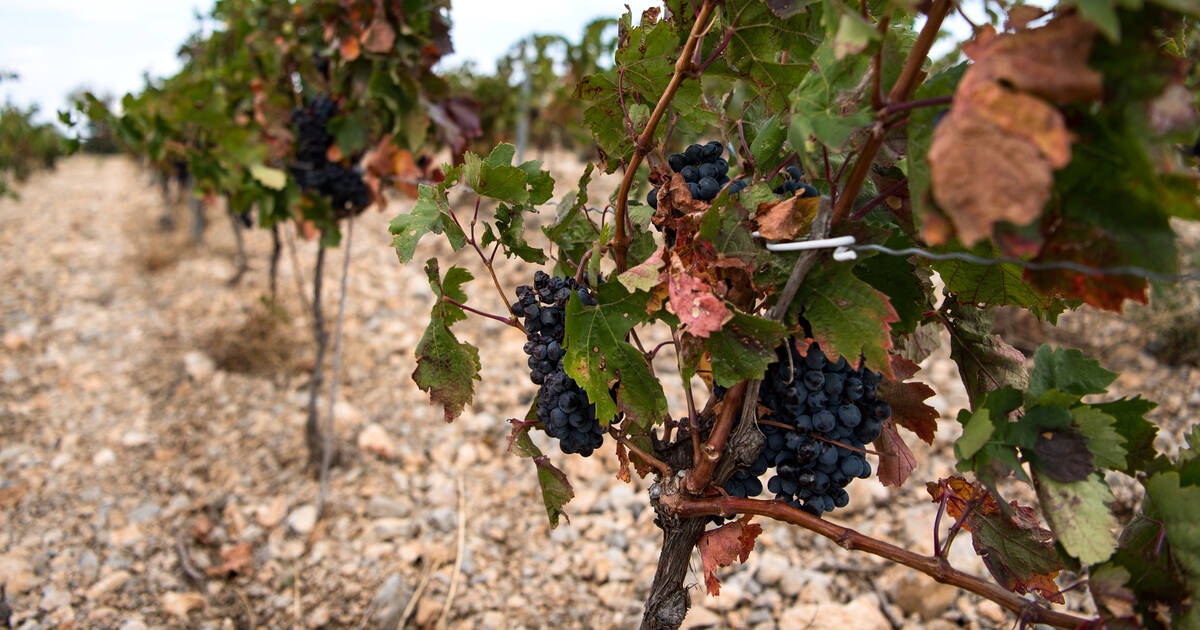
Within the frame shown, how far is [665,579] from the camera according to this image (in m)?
1.37

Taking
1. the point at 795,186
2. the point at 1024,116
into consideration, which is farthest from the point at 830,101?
the point at 1024,116

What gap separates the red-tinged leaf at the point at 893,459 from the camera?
4.18 feet

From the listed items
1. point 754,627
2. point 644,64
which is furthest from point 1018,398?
point 754,627

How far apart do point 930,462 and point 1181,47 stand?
7.51 ft

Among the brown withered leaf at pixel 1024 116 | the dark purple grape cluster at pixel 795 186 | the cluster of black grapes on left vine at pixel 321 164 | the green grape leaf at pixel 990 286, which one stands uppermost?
the cluster of black grapes on left vine at pixel 321 164

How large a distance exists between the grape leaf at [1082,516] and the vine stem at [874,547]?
0.13 m

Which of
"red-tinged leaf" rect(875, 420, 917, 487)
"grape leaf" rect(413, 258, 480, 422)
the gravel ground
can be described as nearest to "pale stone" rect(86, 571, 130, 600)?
the gravel ground

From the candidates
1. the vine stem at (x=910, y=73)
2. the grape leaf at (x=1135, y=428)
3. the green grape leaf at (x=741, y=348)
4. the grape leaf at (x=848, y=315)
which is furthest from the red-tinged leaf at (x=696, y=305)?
the grape leaf at (x=1135, y=428)

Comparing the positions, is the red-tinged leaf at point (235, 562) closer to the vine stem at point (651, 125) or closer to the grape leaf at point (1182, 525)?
the vine stem at point (651, 125)

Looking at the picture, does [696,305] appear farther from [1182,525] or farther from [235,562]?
[235,562]

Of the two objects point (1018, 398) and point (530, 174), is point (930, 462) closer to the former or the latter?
point (1018, 398)

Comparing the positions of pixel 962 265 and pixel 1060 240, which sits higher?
pixel 962 265

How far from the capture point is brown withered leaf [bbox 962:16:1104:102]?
26.4 inches

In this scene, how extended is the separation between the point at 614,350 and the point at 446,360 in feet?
1.14
